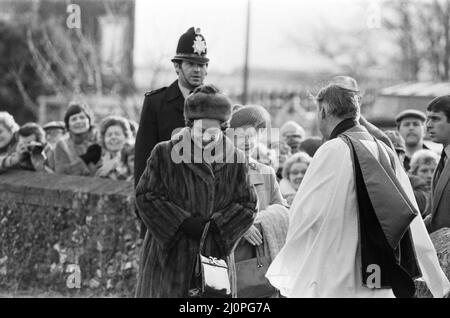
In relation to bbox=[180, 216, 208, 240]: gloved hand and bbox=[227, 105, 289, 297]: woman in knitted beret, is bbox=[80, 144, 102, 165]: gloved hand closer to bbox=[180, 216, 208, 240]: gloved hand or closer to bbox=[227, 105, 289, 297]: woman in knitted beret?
bbox=[227, 105, 289, 297]: woman in knitted beret

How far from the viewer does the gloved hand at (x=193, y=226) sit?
8.08 meters

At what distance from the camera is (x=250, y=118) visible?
983 centimetres

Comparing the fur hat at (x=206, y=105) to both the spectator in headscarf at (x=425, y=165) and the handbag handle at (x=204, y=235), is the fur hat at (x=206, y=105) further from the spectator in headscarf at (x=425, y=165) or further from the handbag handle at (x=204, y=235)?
the spectator in headscarf at (x=425, y=165)

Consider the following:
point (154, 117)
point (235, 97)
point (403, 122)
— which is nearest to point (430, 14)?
point (235, 97)

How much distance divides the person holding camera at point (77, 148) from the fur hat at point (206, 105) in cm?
562

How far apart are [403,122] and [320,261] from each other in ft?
18.1

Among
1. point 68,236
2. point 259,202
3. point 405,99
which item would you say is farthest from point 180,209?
point 405,99

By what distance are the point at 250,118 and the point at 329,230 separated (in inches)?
89.3

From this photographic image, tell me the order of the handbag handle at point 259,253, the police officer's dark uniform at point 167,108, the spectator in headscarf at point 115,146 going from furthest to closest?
the spectator in headscarf at point 115,146, the police officer's dark uniform at point 167,108, the handbag handle at point 259,253

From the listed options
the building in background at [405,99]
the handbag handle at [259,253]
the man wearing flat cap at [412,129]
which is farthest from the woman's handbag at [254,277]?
the building in background at [405,99]

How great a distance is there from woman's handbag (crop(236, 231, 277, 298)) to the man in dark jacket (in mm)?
918

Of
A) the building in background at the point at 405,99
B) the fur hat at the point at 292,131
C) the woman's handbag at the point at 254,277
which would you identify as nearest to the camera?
the woman's handbag at the point at 254,277

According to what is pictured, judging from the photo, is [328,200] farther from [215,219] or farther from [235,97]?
[235,97]

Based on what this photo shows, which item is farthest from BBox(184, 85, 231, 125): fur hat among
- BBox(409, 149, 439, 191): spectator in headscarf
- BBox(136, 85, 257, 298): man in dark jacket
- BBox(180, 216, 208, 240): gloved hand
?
BBox(409, 149, 439, 191): spectator in headscarf
